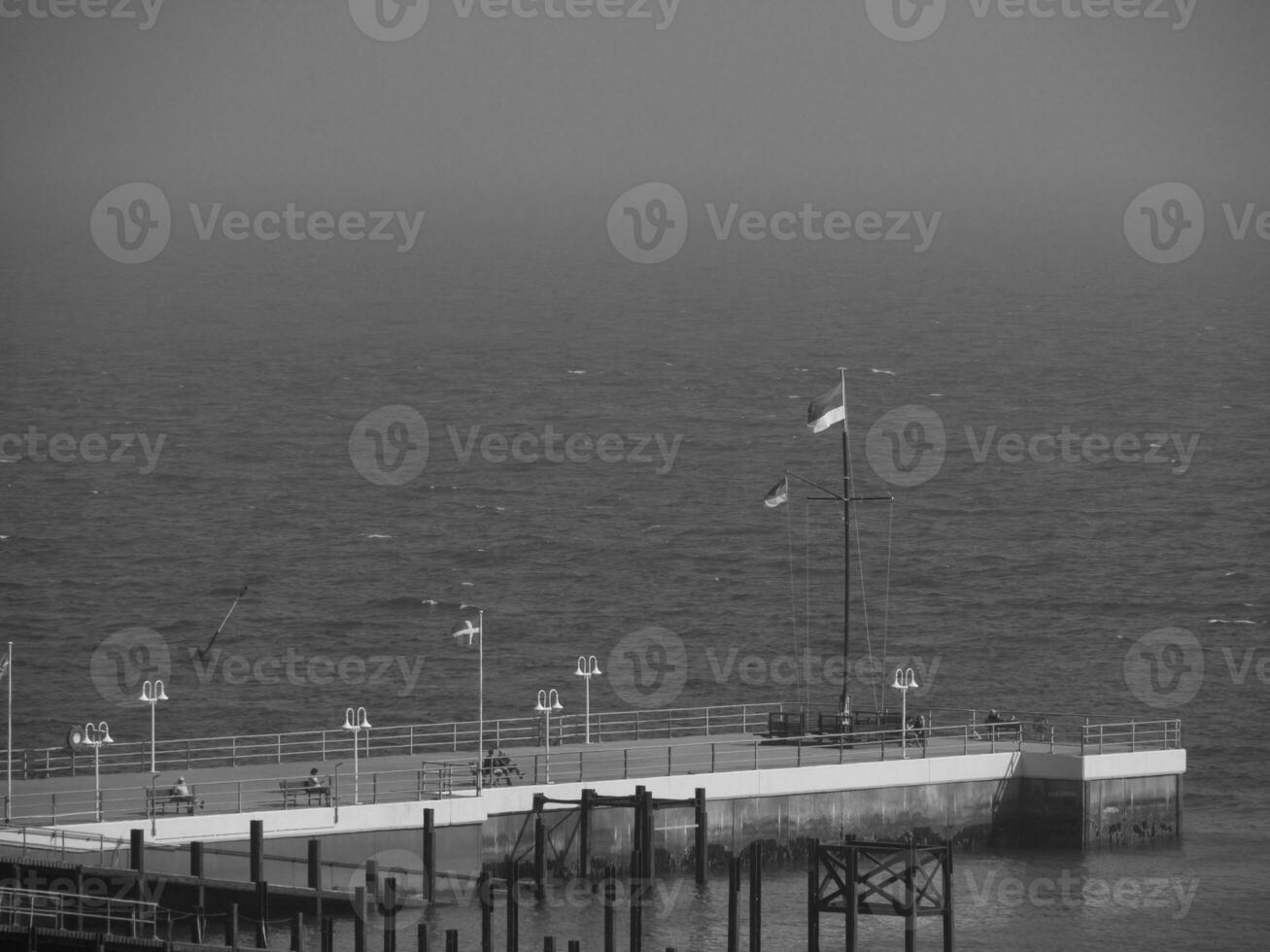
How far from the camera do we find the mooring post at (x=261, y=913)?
194 ft

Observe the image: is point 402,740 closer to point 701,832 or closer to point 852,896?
point 701,832

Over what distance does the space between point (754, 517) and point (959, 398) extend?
35.0 m

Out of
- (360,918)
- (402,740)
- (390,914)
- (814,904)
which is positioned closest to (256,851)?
(360,918)

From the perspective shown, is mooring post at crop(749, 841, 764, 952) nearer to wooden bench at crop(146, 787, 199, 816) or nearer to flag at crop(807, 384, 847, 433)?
wooden bench at crop(146, 787, 199, 816)

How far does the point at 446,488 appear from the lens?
143 meters

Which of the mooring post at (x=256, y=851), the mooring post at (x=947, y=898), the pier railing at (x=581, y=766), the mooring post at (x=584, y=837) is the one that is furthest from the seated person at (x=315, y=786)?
the mooring post at (x=947, y=898)

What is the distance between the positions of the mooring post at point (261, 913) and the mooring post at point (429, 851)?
711 centimetres

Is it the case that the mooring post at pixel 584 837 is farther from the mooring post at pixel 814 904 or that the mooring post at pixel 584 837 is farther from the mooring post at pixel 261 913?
the mooring post at pixel 261 913

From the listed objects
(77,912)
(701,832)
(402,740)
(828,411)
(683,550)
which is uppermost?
(828,411)

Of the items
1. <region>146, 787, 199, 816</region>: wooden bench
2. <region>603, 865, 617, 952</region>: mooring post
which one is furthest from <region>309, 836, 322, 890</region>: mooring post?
<region>603, 865, 617, 952</region>: mooring post

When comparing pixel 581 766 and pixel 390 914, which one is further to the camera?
pixel 581 766

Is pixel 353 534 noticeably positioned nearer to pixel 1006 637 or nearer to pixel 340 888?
pixel 1006 637

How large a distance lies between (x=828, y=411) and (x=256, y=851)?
25021 mm

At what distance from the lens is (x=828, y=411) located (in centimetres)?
8212
